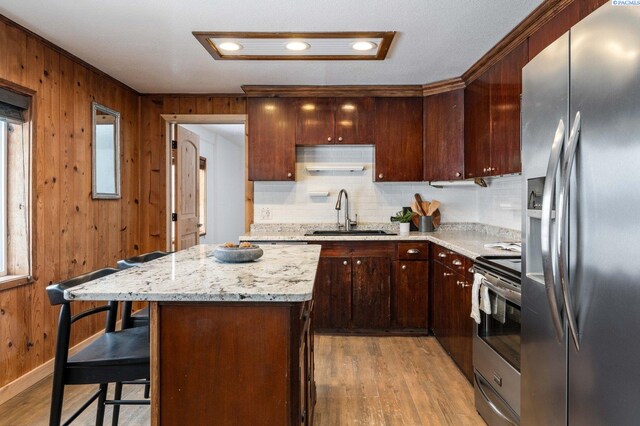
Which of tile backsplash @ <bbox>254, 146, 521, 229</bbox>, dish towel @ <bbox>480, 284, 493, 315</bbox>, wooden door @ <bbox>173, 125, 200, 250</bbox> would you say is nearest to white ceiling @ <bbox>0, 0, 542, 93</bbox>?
tile backsplash @ <bbox>254, 146, 521, 229</bbox>

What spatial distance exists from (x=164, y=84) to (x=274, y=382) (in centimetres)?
343

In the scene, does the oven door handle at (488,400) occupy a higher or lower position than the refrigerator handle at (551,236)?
lower

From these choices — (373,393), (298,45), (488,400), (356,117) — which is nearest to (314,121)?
(356,117)

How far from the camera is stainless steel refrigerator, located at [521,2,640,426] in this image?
104cm

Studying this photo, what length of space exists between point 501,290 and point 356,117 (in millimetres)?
2512

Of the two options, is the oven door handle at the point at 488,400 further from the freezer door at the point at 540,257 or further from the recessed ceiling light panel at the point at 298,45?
the recessed ceiling light panel at the point at 298,45

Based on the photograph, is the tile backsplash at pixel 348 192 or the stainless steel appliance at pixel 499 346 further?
the tile backsplash at pixel 348 192

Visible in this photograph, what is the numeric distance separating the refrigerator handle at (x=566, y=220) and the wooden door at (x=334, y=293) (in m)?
2.53

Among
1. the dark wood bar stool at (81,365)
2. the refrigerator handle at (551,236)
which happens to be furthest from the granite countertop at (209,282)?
the refrigerator handle at (551,236)

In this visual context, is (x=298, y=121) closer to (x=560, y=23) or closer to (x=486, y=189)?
(x=486, y=189)

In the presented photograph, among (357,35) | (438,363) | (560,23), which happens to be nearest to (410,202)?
(438,363)

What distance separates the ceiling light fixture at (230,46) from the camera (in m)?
2.89

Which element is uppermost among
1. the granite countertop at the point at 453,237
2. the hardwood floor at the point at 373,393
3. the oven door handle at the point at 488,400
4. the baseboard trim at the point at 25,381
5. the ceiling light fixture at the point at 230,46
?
the ceiling light fixture at the point at 230,46

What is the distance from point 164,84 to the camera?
3.98 m
